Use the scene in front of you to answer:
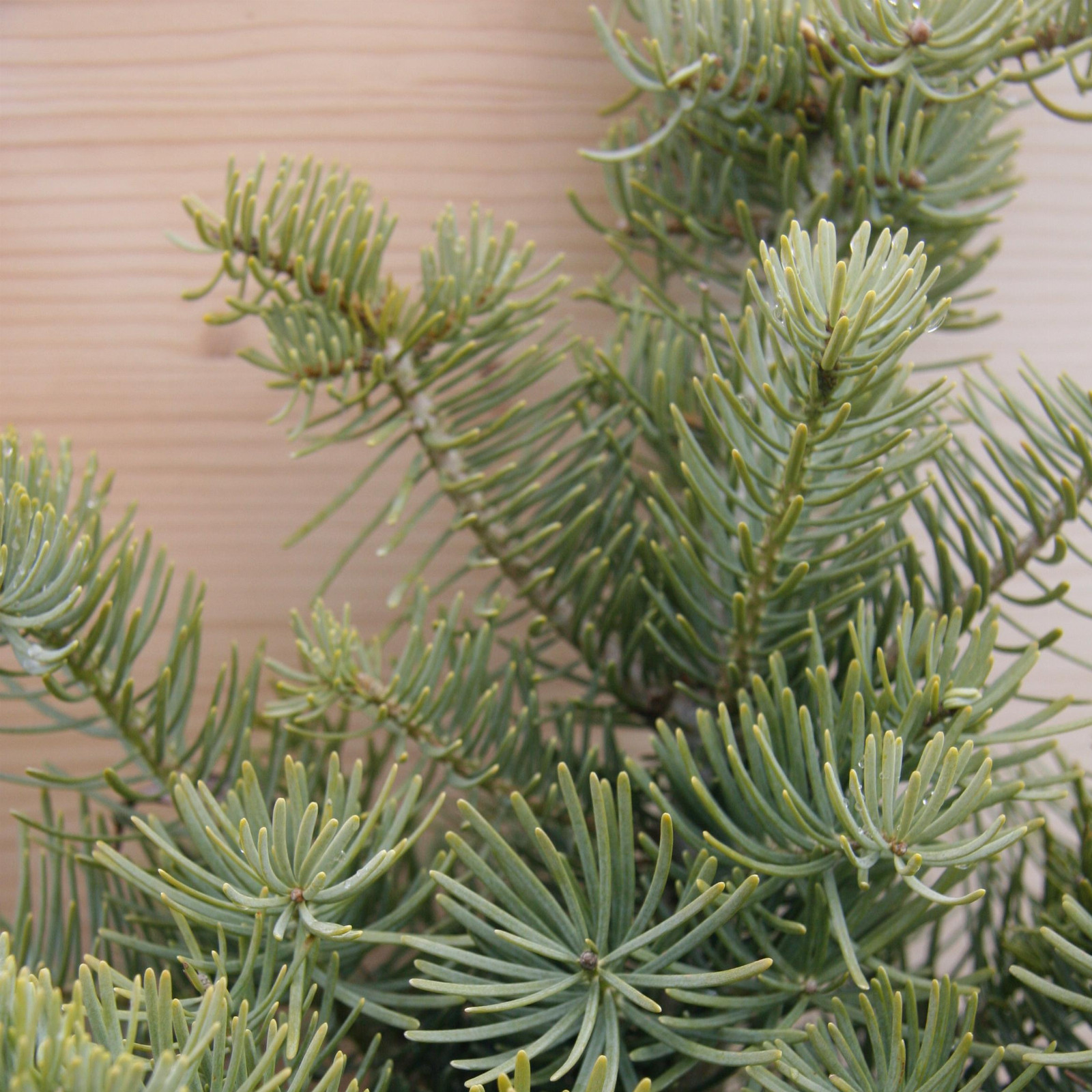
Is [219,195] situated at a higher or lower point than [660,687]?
higher

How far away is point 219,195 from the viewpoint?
360 millimetres

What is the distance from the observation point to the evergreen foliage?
0.17 meters

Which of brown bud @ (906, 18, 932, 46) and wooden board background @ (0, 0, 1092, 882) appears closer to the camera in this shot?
brown bud @ (906, 18, 932, 46)

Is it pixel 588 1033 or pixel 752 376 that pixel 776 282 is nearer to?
pixel 752 376

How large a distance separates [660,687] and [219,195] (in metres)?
0.25

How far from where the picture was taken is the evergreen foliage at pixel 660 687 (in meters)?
0.17

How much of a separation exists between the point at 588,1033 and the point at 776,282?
14cm

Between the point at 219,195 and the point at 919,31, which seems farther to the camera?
the point at 219,195

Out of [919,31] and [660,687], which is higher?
[919,31]

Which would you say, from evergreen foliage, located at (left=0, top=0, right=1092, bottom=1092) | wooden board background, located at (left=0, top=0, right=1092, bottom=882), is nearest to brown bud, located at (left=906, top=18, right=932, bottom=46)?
evergreen foliage, located at (left=0, top=0, right=1092, bottom=1092)

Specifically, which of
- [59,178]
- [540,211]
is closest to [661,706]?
[540,211]

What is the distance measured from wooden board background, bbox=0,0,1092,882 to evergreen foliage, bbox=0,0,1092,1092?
0.15 ft

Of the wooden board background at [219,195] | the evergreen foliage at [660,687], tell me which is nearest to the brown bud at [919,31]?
the evergreen foliage at [660,687]

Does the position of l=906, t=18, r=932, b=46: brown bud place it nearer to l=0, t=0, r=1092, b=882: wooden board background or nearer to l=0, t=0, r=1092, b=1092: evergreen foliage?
l=0, t=0, r=1092, b=1092: evergreen foliage
